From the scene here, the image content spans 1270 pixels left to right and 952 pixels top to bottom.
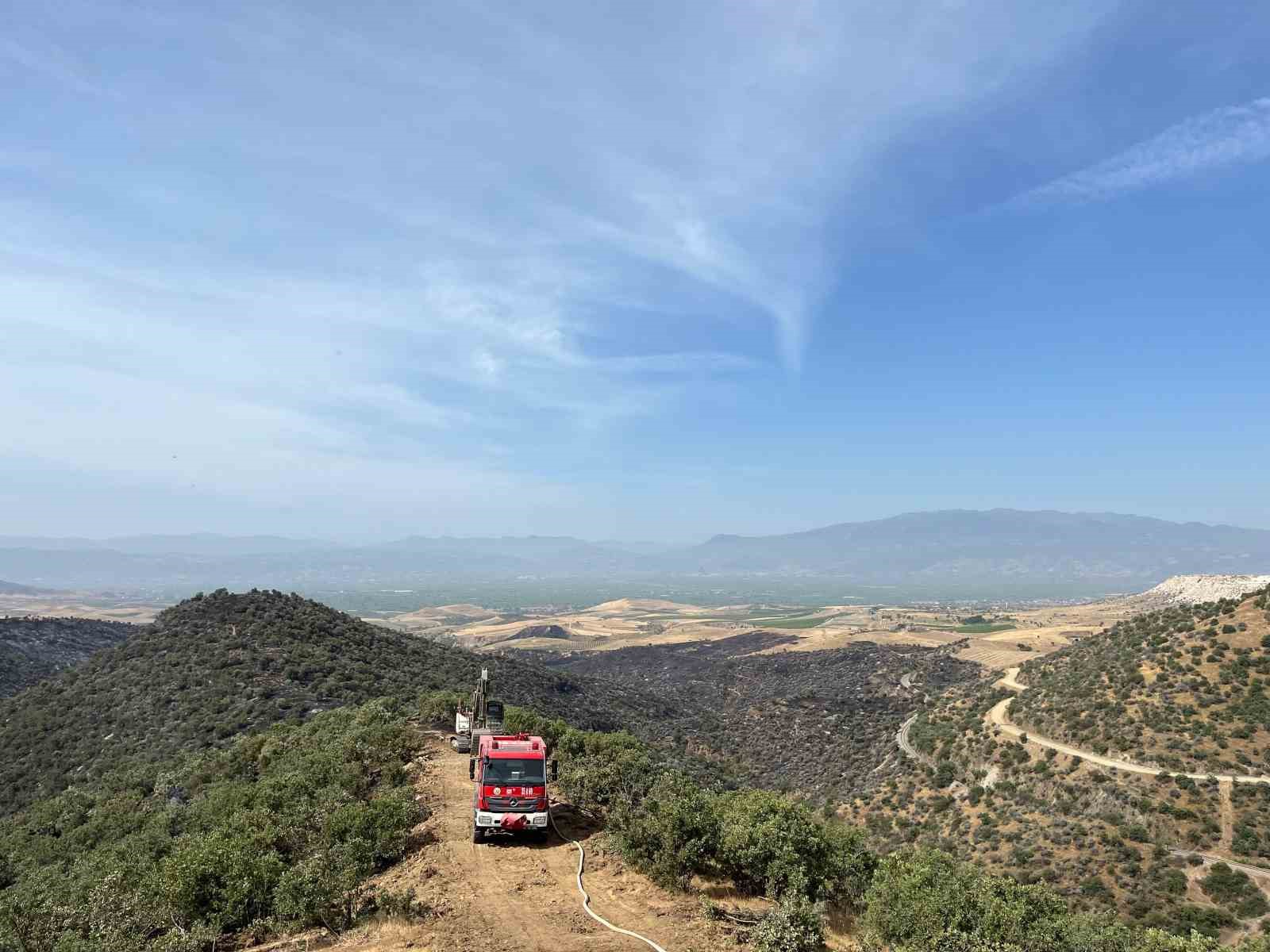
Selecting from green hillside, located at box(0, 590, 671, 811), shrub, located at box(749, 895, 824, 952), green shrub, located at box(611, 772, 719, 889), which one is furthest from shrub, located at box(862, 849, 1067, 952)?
green hillside, located at box(0, 590, 671, 811)

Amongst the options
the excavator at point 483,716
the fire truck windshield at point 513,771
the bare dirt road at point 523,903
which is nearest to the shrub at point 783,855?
the bare dirt road at point 523,903

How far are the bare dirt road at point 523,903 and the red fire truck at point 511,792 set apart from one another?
82cm

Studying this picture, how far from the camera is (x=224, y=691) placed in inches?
1918

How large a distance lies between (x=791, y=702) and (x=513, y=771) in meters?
79.3

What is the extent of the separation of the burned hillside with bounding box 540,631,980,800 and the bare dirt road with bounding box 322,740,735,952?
144 ft

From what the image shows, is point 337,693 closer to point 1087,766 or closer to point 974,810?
point 974,810

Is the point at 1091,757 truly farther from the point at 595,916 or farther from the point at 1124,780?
the point at 595,916

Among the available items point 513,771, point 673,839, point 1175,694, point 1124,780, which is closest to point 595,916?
point 673,839

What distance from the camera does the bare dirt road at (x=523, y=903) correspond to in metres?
13.5

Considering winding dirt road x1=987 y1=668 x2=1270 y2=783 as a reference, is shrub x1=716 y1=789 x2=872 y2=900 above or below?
above

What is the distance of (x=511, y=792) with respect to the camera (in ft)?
62.6

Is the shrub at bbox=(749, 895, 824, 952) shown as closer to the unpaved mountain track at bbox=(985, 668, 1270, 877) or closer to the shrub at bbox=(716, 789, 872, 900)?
the shrub at bbox=(716, 789, 872, 900)

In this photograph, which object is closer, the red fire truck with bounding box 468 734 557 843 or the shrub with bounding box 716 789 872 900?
the shrub with bounding box 716 789 872 900

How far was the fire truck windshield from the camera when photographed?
63.0ft
